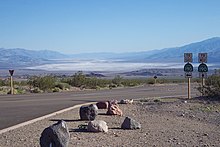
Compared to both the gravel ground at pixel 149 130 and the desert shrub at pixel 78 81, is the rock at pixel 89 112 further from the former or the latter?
the desert shrub at pixel 78 81

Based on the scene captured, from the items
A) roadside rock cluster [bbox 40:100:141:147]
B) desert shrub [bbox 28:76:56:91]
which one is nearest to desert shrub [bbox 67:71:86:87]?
desert shrub [bbox 28:76:56:91]

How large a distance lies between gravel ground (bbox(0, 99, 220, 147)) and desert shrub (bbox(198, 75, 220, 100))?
352cm

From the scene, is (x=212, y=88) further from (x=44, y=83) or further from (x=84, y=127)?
(x=44, y=83)

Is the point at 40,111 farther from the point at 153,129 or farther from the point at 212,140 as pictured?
the point at 212,140

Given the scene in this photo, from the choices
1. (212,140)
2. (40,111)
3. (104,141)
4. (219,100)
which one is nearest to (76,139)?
(104,141)

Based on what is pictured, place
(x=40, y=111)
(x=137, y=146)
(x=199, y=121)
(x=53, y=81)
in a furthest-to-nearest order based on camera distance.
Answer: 1. (x=53, y=81)
2. (x=40, y=111)
3. (x=199, y=121)
4. (x=137, y=146)

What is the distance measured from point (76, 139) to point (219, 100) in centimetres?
1271

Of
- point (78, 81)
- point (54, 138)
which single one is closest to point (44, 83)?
point (78, 81)

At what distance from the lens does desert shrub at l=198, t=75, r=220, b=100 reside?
24500 mm

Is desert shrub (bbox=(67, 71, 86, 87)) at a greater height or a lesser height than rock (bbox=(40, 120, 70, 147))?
lesser

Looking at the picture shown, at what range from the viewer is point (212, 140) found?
12734 millimetres

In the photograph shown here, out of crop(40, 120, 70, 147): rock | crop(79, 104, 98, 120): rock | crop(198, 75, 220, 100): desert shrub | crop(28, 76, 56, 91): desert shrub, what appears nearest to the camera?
crop(40, 120, 70, 147): rock

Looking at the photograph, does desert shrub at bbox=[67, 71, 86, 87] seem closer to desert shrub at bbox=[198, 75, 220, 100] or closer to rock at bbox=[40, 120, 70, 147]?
desert shrub at bbox=[198, 75, 220, 100]

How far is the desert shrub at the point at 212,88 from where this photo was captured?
80.4 ft
